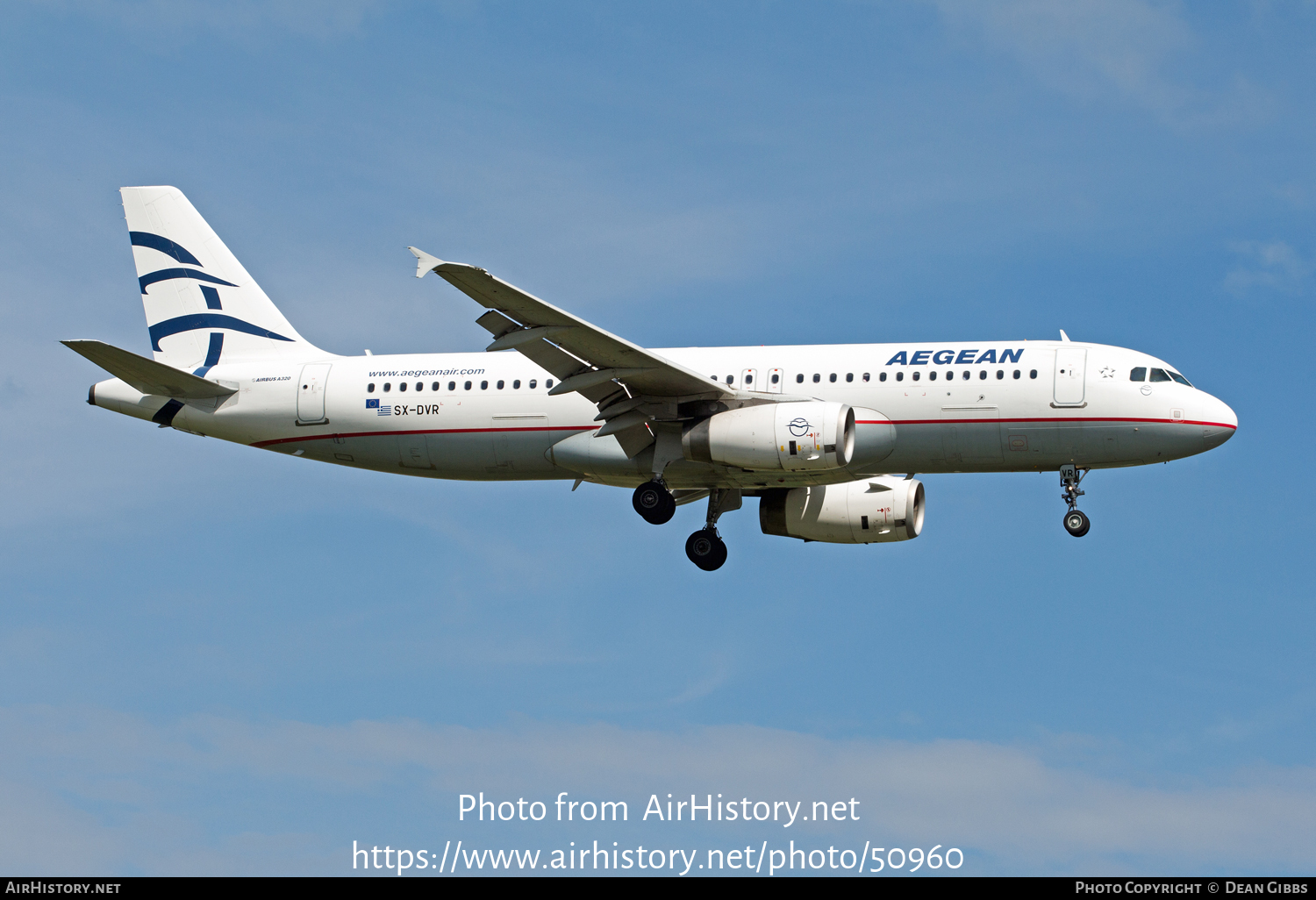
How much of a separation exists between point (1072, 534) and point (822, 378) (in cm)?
650

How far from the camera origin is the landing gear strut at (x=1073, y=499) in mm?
34125

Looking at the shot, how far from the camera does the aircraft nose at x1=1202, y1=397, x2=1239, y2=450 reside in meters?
33.7

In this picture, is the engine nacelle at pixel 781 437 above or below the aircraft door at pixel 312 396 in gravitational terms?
below

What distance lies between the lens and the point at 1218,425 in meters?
33.7

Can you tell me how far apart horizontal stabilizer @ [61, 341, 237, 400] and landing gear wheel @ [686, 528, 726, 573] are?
1208 cm

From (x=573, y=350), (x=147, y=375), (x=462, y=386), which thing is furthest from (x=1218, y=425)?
(x=147, y=375)

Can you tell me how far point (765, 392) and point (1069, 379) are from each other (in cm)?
666

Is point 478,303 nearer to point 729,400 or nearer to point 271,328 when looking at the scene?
point 729,400

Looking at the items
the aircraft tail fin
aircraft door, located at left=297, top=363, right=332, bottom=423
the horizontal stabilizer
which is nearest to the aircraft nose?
aircraft door, located at left=297, top=363, right=332, bottom=423

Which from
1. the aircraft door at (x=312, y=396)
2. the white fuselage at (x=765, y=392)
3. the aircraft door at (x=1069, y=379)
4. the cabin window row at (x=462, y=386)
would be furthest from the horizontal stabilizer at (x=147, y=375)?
the aircraft door at (x=1069, y=379)

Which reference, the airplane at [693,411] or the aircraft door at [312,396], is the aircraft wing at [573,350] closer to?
the airplane at [693,411]

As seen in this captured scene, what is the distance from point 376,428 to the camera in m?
37.1

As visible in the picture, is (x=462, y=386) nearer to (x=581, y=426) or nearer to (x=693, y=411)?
(x=581, y=426)

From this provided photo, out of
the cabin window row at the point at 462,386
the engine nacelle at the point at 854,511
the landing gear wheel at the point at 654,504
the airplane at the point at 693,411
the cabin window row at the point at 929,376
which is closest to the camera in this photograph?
the airplane at the point at 693,411
